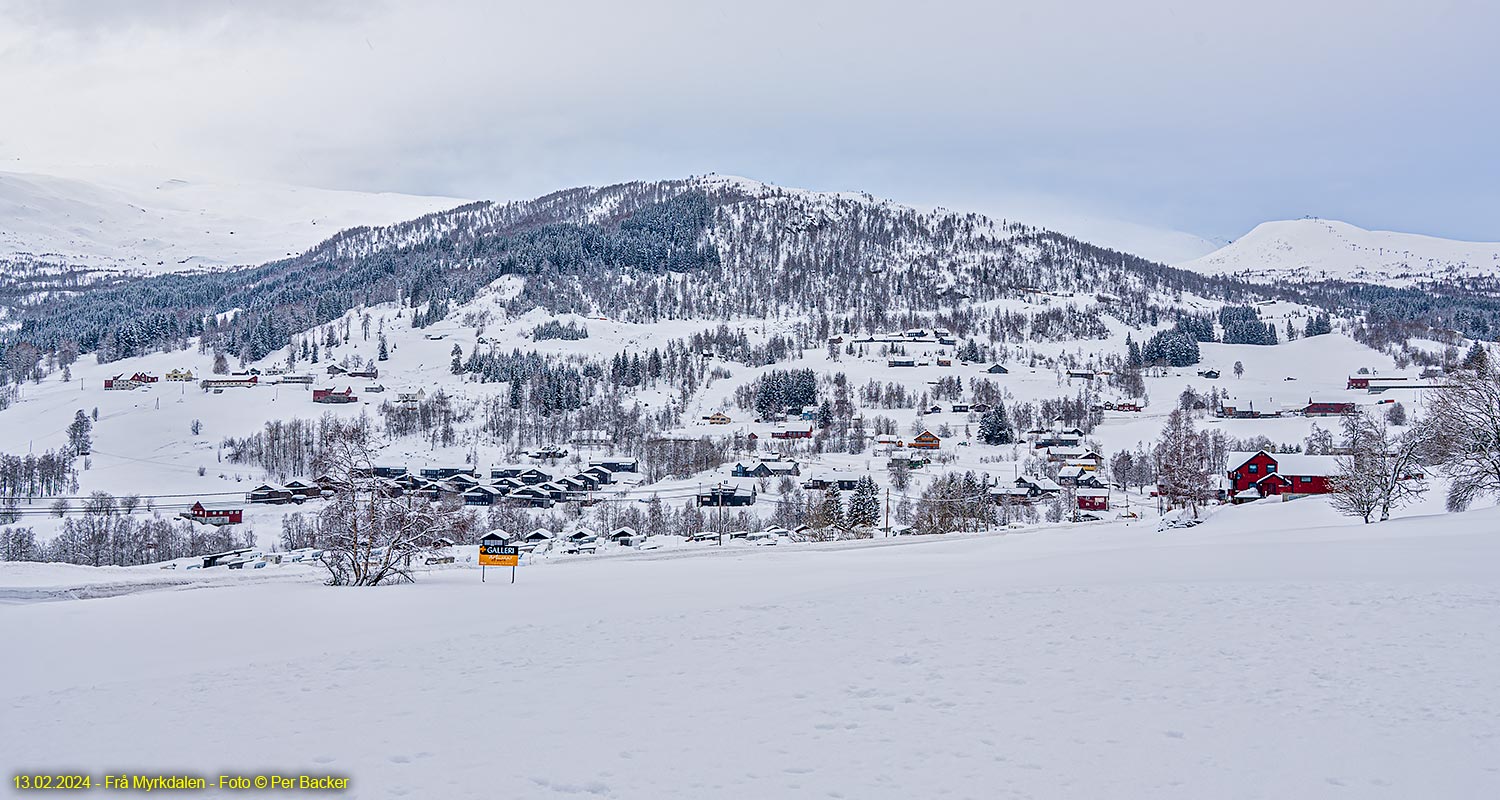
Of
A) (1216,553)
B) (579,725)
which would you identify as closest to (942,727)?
(579,725)

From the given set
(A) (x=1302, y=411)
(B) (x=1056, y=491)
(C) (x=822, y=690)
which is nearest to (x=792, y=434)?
(B) (x=1056, y=491)

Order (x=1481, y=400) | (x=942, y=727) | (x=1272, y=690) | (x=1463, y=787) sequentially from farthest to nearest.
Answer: (x=1481, y=400) → (x=1272, y=690) → (x=942, y=727) → (x=1463, y=787)

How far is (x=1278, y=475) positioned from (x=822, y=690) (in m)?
75.3

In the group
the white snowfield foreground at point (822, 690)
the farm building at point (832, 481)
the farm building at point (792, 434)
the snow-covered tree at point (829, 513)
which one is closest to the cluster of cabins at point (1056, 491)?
the farm building at point (832, 481)

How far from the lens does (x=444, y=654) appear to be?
12750mm

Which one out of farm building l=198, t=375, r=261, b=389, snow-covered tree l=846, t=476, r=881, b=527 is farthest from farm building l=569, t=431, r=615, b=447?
snow-covered tree l=846, t=476, r=881, b=527

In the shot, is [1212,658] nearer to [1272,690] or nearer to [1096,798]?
[1272,690]

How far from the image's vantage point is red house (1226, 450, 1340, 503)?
233ft

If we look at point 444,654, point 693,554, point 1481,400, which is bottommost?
point 693,554

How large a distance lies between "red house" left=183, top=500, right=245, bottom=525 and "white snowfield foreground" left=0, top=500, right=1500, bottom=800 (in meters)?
64.7

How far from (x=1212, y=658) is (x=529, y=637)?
1001cm

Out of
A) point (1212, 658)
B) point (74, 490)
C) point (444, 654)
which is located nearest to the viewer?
point (1212, 658)

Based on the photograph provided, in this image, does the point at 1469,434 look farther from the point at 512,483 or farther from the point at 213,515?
the point at 213,515

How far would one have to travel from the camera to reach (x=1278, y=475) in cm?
7156
